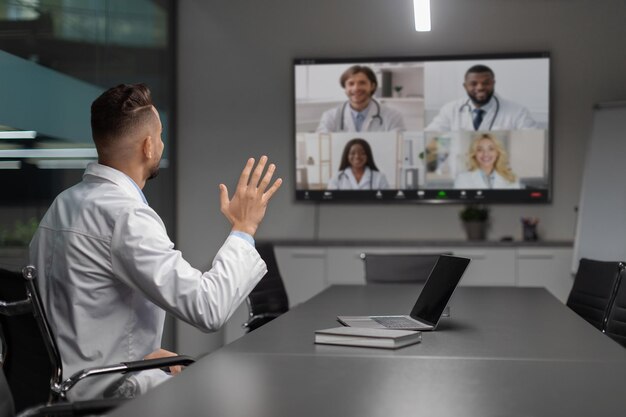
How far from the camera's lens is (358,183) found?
723 centimetres

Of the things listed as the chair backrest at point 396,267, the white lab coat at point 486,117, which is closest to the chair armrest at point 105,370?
the chair backrest at point 396,267

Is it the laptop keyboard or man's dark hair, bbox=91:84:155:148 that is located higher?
man's dark hair, bbox=91:84:155:148

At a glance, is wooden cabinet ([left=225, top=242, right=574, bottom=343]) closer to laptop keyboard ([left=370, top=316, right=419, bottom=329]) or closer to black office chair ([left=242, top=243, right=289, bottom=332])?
black office chair ([left=242, top=243, right=289, bottom=332])

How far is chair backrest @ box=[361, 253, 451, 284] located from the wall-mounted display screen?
68.7 inches

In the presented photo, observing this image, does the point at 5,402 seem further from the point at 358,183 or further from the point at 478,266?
the point at 358,183

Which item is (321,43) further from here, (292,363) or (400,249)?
(292,363)

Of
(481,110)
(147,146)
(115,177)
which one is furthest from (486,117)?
(115,177)

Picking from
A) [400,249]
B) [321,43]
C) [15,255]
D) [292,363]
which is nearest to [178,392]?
[292,363]

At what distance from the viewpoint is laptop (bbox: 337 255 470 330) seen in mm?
2893

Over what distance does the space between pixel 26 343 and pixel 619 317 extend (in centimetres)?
266

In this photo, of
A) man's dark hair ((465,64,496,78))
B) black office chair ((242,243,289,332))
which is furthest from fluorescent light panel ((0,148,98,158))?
man's dark hair ((465,64,496,78))

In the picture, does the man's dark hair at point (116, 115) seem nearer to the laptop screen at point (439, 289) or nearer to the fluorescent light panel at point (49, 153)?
the laptop screen at point (439, 289)

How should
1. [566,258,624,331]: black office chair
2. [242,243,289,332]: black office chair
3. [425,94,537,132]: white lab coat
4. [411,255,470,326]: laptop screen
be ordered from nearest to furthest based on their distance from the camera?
[411,255,470,326]: laptop screen < [566,258,624,331]: black office chair < [242,243,289,332]: black office chair < [425,94,537,132]: white lab coat

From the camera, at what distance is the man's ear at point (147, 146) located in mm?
2647
